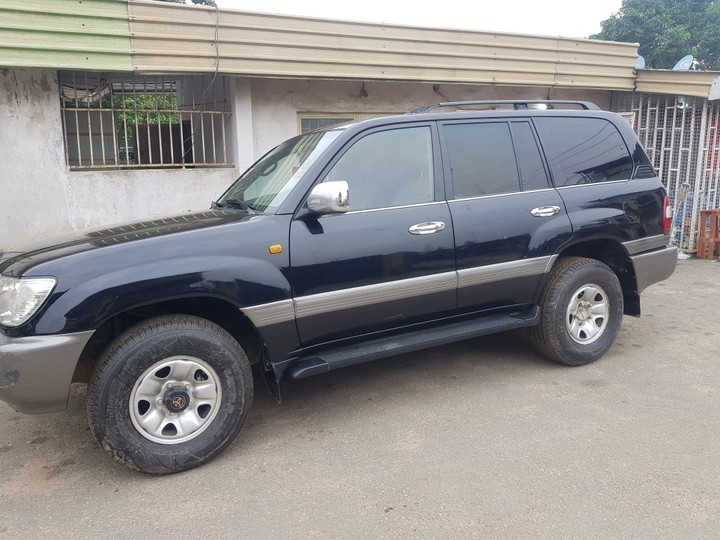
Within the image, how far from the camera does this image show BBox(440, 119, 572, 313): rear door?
13.0ft

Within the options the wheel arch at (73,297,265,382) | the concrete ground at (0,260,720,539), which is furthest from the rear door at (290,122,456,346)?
the concrete ground at (0,260,720,539)

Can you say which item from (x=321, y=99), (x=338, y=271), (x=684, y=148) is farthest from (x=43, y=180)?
(x=684, y=148)

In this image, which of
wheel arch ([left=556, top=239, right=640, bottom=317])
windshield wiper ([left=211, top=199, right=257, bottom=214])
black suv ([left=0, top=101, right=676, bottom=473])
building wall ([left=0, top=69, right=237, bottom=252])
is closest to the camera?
black suv ([left=0, top=101, right=676, bottom=473])

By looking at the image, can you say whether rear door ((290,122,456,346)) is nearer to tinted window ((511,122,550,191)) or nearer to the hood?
the hood

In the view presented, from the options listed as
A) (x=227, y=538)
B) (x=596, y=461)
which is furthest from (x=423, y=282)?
(x=227, y=538)

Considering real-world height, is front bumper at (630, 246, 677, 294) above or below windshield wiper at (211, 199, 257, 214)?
below

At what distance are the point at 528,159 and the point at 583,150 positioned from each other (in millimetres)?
564

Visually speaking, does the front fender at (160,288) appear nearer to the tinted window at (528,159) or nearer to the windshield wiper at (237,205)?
the windshield wiper at (237,205)

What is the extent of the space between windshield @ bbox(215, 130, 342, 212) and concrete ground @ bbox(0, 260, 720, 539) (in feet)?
4.58

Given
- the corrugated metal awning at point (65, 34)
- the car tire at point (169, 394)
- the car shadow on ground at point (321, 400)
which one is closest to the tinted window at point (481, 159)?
the car shadow on ground at point (321, 400)

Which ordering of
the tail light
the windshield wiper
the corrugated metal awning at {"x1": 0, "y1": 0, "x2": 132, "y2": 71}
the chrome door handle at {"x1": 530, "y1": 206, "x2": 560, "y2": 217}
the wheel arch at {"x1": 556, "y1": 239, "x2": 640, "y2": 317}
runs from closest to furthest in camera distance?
the windshield wiper
the chrome door handle at {"x1": 530, "y1": 206, "x2": 560, "y2": 217}
the wheel arch at {"x1": 556, "y1": 239, "x2": 640, "y2": 317}
the tail light
the corrugated metal awning at {"x1": 0, "y1": 0, "x2": 132, "y2": 71}

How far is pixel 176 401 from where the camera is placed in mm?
3186

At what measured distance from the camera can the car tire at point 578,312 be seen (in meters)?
4.40

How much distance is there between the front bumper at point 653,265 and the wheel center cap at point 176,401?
350cm
